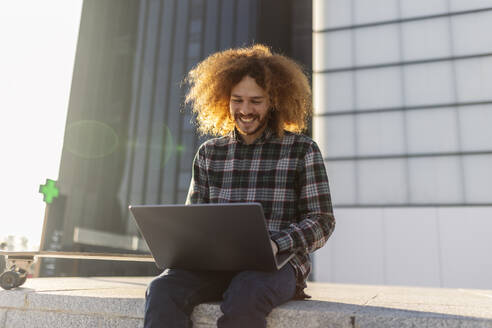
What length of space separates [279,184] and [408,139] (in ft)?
35.8

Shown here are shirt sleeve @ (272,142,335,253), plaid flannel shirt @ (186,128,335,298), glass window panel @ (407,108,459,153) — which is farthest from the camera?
glass window panel @ (407,108,459,153)

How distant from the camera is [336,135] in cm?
1258

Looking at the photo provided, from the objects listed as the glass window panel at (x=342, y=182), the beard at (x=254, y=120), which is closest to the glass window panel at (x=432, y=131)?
the glass window panel at (x=342, y=182)

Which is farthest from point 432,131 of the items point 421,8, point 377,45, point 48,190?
point 48,190

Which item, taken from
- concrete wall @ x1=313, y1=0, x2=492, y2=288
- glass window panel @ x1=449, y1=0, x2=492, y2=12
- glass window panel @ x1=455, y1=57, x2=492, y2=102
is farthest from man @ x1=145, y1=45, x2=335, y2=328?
glass window panel @ x1=449, y1=0, x2=492, y2=12

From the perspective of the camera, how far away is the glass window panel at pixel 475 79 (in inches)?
459

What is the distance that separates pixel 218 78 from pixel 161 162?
1208 cm

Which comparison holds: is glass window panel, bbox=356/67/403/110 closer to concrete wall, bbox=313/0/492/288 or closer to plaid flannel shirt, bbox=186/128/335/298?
concrete wall, bbox=313/0/492/288

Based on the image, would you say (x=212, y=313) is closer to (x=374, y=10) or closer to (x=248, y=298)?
(x=248, y=298)

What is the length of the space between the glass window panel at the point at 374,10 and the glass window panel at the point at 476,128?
384 centimetres

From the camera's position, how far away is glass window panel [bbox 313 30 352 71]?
42.6ft

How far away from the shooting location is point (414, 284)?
11.1 m

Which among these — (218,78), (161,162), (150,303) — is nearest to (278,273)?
(150,303)

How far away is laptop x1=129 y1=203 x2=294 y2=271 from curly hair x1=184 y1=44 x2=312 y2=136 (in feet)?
2.68
